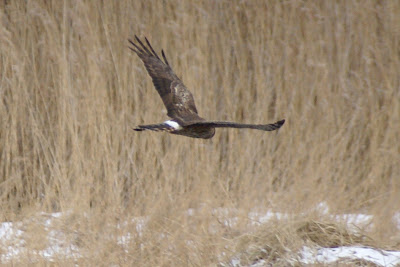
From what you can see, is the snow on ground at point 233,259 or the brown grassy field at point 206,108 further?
the brown grassy field at point 206,108

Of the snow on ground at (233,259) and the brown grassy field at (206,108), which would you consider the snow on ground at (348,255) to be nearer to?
the snow on ground at (233,259)

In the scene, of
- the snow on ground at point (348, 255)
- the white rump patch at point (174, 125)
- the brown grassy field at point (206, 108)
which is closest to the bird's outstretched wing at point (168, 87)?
the white rump patch at point (174, 125)

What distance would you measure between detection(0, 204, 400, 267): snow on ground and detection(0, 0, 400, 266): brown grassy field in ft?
0.20

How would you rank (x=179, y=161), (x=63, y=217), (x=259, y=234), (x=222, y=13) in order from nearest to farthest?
(x=259, y=234) < (x=63, y=217) < (x=179, y=161) < (x=222, y=13)

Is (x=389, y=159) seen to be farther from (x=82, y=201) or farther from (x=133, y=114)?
(x=82, y=201)

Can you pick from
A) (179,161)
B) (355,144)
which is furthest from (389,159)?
(179,161)

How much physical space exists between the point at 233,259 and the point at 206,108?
1.25m

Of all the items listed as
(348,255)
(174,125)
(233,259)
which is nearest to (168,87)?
(174,125)

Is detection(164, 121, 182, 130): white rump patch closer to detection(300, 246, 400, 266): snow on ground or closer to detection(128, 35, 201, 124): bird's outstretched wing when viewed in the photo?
detection(128, 35, 201, 124): bird's outstretched wing

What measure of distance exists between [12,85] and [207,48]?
1.17 meters

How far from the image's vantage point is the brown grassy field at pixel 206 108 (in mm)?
4270

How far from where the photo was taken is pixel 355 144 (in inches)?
183

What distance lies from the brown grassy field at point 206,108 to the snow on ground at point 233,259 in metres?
0.06

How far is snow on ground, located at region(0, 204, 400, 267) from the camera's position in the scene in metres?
3.40
